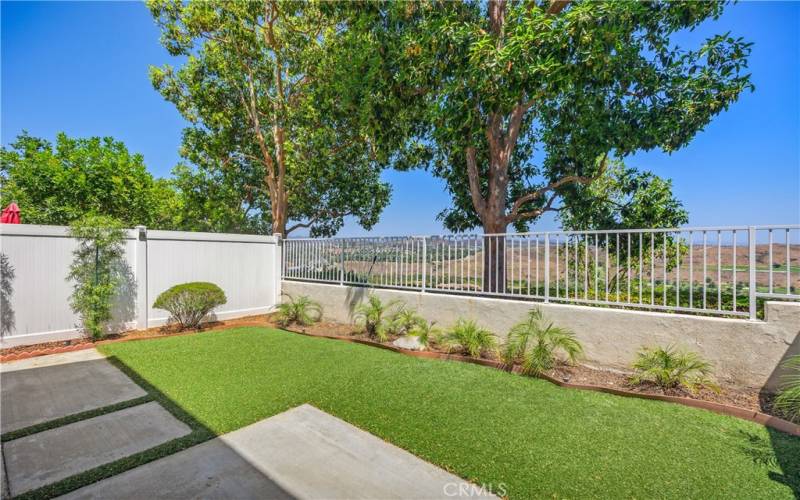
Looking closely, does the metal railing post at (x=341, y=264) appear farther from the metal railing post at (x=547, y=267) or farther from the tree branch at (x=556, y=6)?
the tree branch at (x=556, y=6)

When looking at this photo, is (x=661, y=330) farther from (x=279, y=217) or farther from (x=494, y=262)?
(x=279, y=217)

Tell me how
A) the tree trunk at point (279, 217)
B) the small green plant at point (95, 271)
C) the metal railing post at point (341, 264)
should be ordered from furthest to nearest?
the tree trunk at point (279, 217)
the metal railing post at point (341, 264)
the small green plant at point (95, 271)

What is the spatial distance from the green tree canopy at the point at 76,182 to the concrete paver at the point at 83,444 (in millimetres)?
10640

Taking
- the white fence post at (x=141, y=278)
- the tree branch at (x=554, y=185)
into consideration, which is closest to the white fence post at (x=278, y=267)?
the white fence post at (x=141, y=278)

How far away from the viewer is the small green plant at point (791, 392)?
2.93m

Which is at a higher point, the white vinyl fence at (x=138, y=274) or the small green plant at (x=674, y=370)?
the white vinyl fence at (x=138, y=274)

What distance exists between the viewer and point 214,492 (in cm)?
209

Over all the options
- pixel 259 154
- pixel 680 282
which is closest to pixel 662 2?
pixel 680 282

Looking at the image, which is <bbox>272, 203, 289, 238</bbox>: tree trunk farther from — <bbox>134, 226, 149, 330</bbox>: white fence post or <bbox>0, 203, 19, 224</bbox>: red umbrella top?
<bbox>0, 203, 19, 224</bbox>: red umbrella top

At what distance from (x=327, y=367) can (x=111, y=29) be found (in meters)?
8.87

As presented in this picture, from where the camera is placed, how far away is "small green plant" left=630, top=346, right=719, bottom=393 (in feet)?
11.6

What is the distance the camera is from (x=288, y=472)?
2301 mm

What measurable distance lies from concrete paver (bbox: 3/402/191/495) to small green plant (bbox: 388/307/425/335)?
357 cm

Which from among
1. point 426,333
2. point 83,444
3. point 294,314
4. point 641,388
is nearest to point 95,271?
point 294,314
